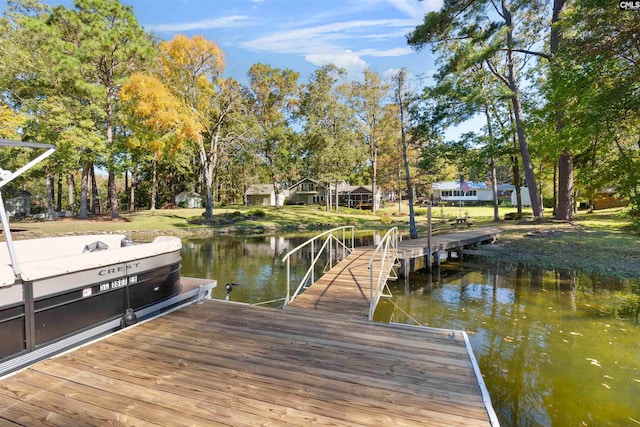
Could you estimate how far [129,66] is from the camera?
24.0 m

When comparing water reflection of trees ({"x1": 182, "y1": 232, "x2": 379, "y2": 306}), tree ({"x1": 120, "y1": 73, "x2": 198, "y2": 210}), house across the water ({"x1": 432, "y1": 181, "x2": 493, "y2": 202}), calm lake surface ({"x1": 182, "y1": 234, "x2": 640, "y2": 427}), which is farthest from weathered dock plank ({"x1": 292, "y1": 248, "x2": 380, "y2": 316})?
house across the water ({"x1": 432, "y1": 181, "x2": 493, "y2": 202})

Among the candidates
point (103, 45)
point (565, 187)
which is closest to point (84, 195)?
point (103, 45)

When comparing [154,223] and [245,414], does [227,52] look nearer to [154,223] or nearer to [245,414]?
[154,223]

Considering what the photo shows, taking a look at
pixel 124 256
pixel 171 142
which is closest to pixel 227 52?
pixel 171 142

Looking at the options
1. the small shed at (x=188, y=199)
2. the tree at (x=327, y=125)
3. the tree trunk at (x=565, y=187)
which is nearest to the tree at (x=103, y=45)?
the tree at (x=327, y=125)

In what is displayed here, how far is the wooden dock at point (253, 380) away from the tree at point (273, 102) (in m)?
29.7

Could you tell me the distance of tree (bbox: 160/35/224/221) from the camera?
918 inches

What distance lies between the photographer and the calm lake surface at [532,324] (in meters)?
4.00

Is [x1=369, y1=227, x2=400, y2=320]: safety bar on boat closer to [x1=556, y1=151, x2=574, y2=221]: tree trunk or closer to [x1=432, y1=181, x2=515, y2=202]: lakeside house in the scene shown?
[x1=556, y1=151, x2=574, y2=221]: tree trunk

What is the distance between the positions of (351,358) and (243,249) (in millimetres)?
14064

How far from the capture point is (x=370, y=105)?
36.4 metres

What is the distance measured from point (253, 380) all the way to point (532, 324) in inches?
239

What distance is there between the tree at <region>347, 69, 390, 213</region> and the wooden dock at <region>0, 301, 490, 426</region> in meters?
34.0

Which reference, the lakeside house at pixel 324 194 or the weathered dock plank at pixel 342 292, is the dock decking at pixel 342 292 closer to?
the weathered dock plank at pixel 342 292
